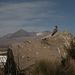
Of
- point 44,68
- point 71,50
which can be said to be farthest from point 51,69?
point 71,50

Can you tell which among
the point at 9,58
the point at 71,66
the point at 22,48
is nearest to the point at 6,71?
the point at 9,58

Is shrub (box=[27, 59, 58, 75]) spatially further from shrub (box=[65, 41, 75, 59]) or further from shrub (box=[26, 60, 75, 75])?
shrub (box=[65, 41, 75, 59])

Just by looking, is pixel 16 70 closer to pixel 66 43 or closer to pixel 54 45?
pixel 54 45

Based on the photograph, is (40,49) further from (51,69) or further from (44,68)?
(51,69)

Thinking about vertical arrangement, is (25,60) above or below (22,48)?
below

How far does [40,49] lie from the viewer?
9500mm

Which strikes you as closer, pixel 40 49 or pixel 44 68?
pixel 44 68

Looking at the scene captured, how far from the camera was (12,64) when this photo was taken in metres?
9.57

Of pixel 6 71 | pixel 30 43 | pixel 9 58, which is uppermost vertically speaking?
pixel 30 43

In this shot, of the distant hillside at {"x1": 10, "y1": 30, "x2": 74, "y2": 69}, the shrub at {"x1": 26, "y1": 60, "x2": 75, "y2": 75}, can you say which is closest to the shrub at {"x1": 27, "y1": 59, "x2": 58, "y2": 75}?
the shrub at {"x1": 26, "y1": 60, "x2": 75, "y2": 75}

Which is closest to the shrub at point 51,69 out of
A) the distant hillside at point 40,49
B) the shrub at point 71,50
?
the distant hillside at point 40,49

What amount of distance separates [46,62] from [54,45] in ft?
8.33

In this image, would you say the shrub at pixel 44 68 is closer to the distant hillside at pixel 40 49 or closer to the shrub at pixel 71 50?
the distant hillside at pixel 40 49

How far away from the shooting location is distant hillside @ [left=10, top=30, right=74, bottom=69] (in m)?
8.94
